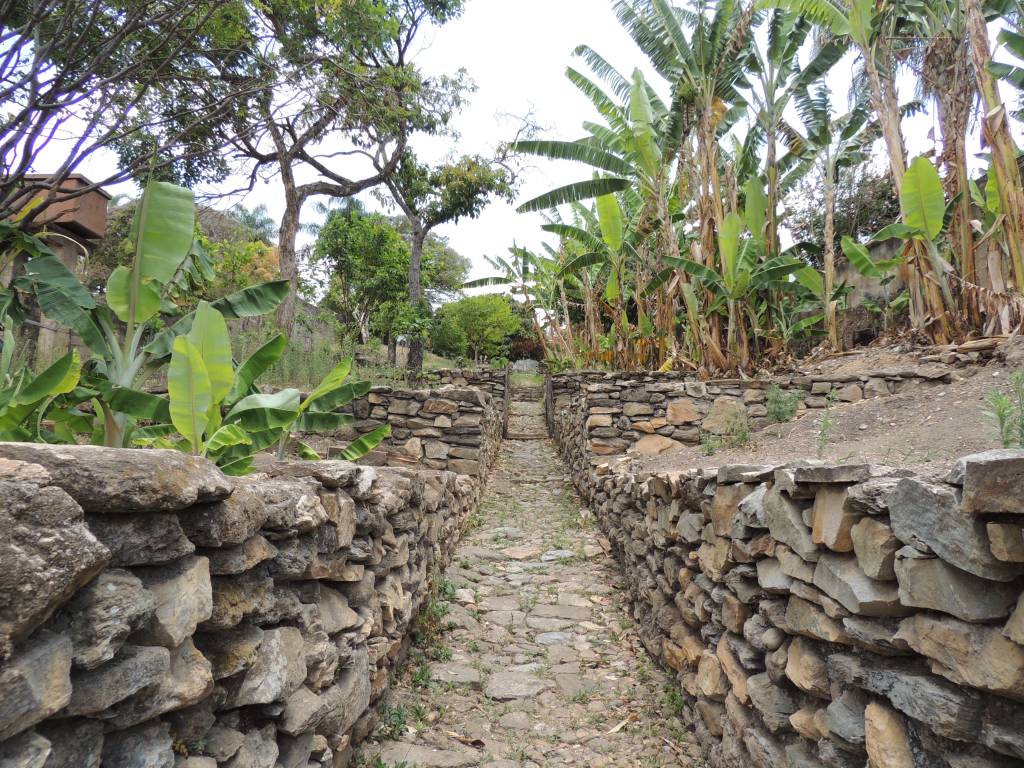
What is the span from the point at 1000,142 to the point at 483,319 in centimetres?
2018

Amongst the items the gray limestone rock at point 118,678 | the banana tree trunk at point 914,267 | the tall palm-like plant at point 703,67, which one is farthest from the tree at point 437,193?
the gray limestone rock at point 118,678

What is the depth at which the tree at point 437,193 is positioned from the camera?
15450 millimetres

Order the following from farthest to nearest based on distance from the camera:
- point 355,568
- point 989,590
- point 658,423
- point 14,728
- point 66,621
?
point 658,423 < point 355,568 < point 989,590 < point 66,621 < point 14,728

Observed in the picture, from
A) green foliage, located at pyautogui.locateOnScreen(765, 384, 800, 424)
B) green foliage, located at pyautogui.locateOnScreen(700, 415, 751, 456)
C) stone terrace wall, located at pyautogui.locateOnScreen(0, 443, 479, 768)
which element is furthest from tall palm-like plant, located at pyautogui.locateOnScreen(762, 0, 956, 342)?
stone terrace wall, located at pyautogui.locateOnScreen(0, 443, 479, 768)

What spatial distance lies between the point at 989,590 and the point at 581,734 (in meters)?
2.54

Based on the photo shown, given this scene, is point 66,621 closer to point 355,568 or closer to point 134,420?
point 355,568

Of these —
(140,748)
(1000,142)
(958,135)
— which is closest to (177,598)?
(140,748)

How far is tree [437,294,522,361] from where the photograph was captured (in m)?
26.1

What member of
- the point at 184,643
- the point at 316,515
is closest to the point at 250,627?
the point at 184,643

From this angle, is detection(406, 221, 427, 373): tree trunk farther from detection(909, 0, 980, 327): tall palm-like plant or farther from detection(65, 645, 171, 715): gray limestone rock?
detection(65, 645, 171, 715): gray limestone rock

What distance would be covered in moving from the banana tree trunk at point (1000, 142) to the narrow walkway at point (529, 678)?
19.6ft

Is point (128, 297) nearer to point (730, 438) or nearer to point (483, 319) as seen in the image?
point (730, 438)

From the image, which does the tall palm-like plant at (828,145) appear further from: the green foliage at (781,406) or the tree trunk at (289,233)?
the tree trunk at (289,233)

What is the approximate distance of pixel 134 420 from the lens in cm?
380
